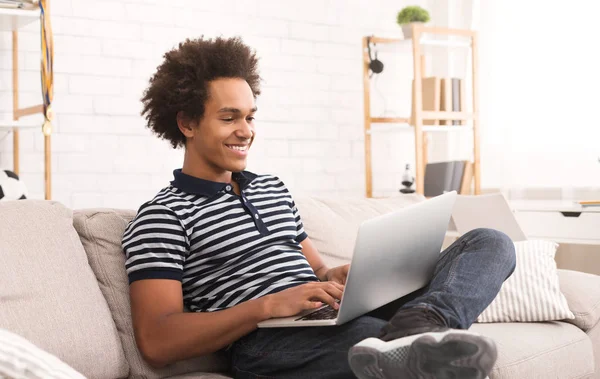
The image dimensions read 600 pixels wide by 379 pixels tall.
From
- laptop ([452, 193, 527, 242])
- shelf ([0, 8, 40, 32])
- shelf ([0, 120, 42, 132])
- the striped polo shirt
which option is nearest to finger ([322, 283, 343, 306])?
the striped polo shirt

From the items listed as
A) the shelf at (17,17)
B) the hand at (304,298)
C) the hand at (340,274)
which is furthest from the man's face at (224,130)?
the shelf at (17,17)

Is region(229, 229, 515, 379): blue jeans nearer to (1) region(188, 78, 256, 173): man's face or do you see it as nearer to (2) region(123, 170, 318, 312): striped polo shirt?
(2) region(123, 170, 318, 312): striped polo shirt

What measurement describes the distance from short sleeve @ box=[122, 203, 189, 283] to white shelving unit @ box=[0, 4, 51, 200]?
4.58 ft

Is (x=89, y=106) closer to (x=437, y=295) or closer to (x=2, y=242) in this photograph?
(x=2, y=242)

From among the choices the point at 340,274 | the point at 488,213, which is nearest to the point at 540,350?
the point at 340,274

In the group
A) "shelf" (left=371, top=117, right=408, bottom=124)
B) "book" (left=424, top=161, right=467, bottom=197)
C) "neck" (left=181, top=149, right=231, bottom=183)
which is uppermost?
"shelf" (left=371, top=117, right=408, bottom=124)

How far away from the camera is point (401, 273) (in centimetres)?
153

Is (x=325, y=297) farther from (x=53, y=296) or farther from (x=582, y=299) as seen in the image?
(x=582, y=299)

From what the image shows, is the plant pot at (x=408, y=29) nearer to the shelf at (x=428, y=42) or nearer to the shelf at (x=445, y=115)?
the shelf at (x=428, y=42)

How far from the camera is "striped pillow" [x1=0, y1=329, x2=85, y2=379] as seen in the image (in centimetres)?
86

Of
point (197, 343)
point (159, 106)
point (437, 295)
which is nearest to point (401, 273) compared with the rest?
point (437, 295)

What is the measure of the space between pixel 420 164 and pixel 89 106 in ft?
5.17

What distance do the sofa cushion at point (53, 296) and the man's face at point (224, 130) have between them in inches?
14.4

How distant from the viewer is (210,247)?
1.62m
